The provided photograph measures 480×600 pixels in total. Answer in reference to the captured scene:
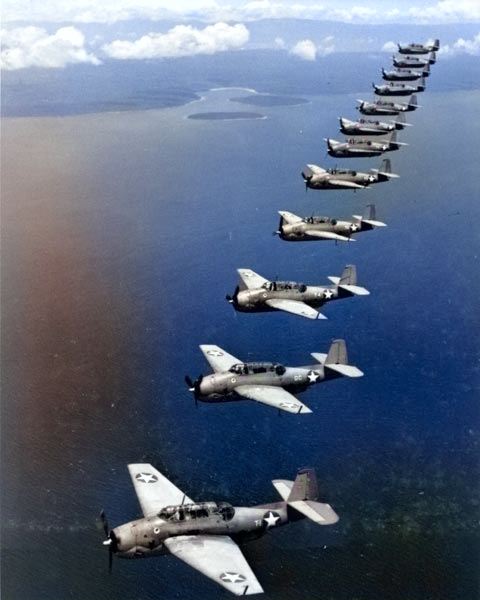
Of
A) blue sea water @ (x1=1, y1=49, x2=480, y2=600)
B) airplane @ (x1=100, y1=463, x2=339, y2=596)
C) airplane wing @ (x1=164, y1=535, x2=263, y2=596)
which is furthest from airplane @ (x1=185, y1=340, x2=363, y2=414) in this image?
airplane wing @ (x1=164, y1=535, x2=263, y2=596)

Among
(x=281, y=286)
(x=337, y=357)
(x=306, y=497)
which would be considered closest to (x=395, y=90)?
(x=281, y=286)

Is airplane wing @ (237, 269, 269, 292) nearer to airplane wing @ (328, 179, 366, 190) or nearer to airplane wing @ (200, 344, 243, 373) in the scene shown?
airplane wing @ (200, 344, 243, 373)

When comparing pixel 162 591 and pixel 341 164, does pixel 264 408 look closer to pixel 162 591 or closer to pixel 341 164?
pixel 162 591

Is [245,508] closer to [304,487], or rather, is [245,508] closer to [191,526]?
[191,526]

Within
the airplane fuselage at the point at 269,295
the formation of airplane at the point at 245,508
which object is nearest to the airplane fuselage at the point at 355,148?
the formation of airplane at the point at 245,508

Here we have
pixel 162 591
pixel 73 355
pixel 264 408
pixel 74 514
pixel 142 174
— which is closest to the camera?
pixel 162 591

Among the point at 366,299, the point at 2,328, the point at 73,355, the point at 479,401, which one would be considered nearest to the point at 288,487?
the point at 479,401

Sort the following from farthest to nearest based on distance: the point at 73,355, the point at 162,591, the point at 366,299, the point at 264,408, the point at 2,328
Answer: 1. the point at 366,299
2. the point at 2,328
3. the point at 73,355
4. the point at 264,408
5. the point at 162,591

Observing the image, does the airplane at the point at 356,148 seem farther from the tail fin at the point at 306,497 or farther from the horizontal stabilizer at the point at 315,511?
the horizontal stabilizer at the point at 315,511
